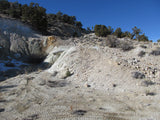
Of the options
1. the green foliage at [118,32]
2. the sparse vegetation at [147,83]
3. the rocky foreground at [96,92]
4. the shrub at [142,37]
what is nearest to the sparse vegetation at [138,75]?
the rocky foreground at [96,92]

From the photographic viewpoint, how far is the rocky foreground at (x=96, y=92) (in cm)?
337

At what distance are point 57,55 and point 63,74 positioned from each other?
4546 mm

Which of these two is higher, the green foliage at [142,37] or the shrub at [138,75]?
the green foliage at [142,37]

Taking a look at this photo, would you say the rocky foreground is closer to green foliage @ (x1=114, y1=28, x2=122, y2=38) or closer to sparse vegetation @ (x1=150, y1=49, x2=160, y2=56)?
sparse vegetation @ (x1=150, y1=49, x2=160, y2=56)

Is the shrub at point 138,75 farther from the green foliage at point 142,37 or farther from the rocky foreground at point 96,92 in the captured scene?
the green foliage at point 142,37

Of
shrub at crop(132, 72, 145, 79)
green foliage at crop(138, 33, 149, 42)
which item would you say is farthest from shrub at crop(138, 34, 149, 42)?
shrub at crop(132, 72, 145, 79)

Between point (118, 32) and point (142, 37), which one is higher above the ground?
point (118, 32)

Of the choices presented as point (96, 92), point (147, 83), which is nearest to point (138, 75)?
point (147, 83)

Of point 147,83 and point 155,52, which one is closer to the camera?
point 147,83

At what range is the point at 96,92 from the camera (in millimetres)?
5203

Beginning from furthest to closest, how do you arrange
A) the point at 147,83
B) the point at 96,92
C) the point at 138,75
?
the point at 138,75
the point at 147,83
the point at 96,92

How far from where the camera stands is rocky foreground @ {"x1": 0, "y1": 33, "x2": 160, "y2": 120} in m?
3.37

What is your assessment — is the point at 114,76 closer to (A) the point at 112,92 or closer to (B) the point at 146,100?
(A) the point at 112,92

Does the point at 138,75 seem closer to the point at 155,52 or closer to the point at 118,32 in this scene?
the point at 155,52
